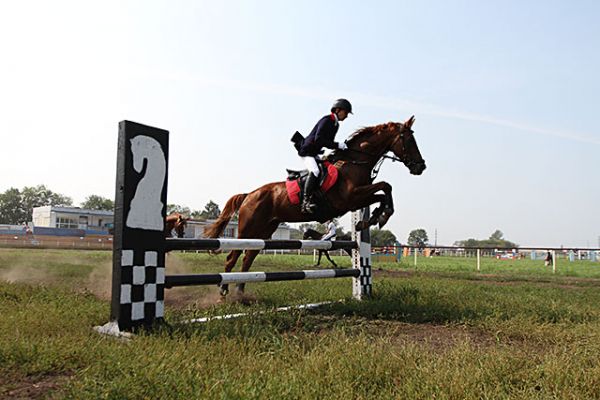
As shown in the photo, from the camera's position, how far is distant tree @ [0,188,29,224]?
84.6 m

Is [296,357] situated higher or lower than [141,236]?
lower

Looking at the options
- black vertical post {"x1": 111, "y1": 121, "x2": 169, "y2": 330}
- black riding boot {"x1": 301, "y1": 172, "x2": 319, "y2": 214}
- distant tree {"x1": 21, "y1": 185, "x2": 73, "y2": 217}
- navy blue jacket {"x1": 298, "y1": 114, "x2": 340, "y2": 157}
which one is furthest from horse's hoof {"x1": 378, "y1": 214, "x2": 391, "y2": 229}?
distant tree {"x1": 21, "y1": 185, "x2": 73, "y2": 217}

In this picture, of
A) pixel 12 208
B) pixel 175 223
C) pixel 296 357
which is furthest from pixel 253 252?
pixel 12 208

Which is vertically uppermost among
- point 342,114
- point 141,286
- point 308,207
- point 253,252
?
point 342,114

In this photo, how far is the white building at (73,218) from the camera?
62.3 meters

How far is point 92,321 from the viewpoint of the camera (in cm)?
379

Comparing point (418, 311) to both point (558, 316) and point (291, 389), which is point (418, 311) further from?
point (291, 389)

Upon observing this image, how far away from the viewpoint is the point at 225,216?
6711 mm

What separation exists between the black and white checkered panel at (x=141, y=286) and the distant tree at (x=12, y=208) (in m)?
92.7

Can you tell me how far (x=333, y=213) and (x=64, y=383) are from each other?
4252 mm

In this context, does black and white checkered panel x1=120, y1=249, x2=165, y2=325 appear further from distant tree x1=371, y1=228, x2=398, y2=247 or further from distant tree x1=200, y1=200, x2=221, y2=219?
distant tree x1=200, y1=200, x2=221, y2=219

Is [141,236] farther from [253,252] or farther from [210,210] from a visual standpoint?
[210,210]

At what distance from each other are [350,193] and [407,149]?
1.01m

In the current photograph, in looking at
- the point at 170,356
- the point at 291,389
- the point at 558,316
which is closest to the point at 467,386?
the point at 291,389
